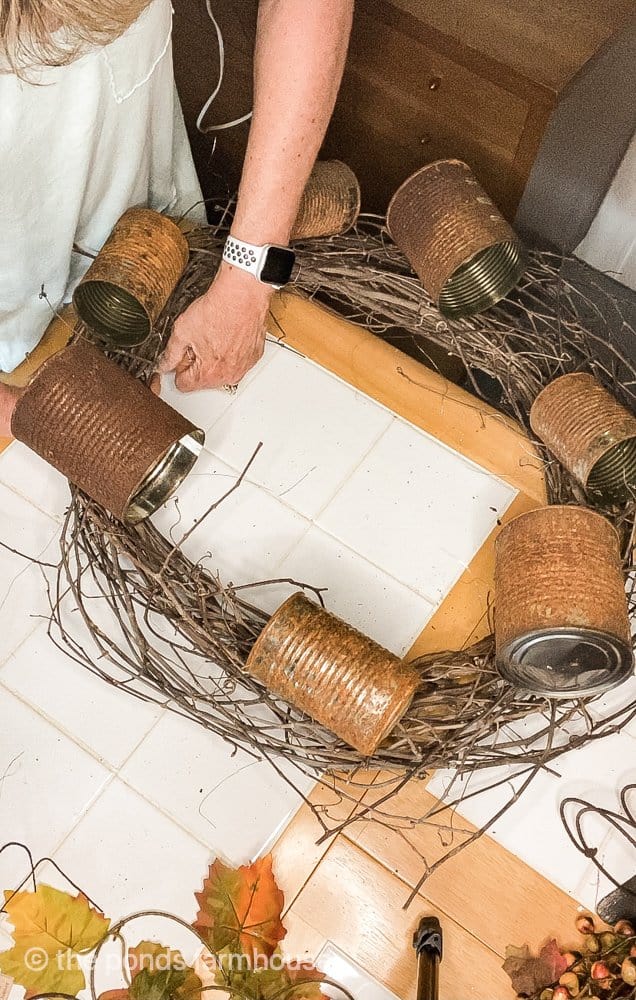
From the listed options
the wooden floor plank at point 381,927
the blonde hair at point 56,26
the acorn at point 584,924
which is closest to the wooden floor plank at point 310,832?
the wooden floor plank at point 381,927

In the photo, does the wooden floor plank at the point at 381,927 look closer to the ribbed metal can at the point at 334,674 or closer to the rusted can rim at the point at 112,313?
A: the ribbed metal can at the point at 334,674

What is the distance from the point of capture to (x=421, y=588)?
3.03 ft

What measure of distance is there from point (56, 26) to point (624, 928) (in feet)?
3.07

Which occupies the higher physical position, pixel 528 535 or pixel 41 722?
pixel 528 535

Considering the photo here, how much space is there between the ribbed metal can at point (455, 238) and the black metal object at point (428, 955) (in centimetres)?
68

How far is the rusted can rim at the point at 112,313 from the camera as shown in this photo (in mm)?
949

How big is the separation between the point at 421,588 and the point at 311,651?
0.19 meters

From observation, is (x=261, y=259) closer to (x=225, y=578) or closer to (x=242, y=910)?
(x=225, y=578)

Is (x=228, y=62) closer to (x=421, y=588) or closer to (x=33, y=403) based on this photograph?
(x=33, y=403)

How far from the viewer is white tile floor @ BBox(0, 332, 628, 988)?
848 millimetres

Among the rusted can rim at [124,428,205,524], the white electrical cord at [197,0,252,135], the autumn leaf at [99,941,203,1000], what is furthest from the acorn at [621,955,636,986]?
the white electrical cord at [197,0,252,135]

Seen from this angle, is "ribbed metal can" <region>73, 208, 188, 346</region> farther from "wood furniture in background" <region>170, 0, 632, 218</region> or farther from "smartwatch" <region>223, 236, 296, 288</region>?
"wood furniture in background" <region>170, 0, 632, 218</region>

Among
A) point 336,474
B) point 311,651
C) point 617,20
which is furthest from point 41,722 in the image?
point 617,20

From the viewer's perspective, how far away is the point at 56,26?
548mm
